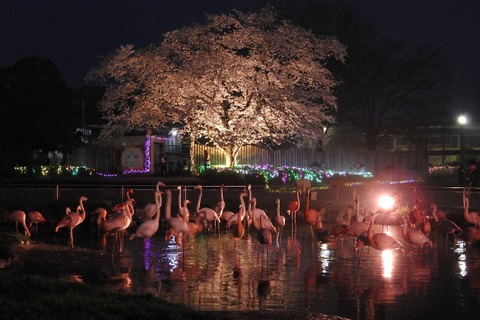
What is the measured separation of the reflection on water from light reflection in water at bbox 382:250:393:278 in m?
0.03

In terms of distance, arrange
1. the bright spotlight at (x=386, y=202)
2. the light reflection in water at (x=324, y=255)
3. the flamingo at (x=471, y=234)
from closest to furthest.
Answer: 1. the light reflection in water at (x=324, y=255)
2. the flamingo at (x=471, y=234)
3. the bright spotlight at (x=386, y=202)

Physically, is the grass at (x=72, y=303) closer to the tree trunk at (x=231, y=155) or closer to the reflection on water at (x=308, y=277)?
the reflection on water at (x=308, y=277)

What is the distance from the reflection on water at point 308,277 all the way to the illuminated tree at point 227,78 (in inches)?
845

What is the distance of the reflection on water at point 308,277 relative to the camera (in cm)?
1396

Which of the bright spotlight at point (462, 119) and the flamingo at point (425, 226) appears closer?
the flamingo at point (425, 226)

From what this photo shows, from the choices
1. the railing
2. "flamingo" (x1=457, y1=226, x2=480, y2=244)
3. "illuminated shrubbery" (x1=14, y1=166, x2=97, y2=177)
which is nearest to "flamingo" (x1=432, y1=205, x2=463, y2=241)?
"flamingo" (x1=457, y1=226, x2=480, y2=244)

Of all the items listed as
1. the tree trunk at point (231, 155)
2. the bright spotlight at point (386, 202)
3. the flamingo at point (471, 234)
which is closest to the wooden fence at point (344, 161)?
the tree trunk at point (231, 155)

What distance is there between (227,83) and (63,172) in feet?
51.1

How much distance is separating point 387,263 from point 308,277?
10.00ft

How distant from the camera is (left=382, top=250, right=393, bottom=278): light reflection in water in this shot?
17.6 metres

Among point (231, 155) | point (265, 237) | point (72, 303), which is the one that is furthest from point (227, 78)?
point (72, 303)

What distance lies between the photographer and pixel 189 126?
45844mm

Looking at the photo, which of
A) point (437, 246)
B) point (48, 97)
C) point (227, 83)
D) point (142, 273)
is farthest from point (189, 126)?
point (142, 273)

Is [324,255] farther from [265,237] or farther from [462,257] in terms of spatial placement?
[462,257]
